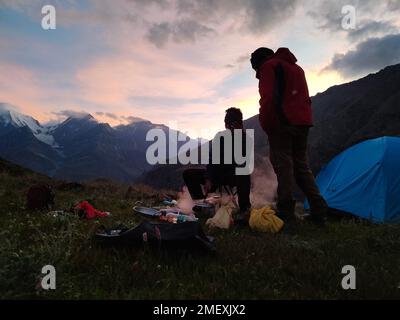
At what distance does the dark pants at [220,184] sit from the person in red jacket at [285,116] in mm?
1129

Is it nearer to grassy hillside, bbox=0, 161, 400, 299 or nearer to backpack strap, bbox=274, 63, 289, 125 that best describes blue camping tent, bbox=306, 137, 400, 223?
backpack strap, bbox=274, 63, 289, 125

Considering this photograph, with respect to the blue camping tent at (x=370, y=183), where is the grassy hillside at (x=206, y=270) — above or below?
below

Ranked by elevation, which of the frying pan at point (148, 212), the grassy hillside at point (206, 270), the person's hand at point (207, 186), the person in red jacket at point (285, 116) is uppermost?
the person in red jacket at point (285, 116)

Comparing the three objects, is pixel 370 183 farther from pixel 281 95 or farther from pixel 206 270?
pixel 206 270

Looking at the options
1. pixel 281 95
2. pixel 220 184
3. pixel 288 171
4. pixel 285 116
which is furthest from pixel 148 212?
pixel 281 95

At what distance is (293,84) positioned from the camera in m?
7.96

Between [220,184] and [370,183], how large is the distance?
4051mm

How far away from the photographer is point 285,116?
7.86m

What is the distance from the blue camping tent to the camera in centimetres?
997

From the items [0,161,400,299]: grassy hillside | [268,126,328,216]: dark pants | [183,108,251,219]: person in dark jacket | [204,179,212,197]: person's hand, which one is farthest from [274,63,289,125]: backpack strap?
[0,161,400,299]: grassy hillside

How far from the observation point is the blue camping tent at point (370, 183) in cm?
997

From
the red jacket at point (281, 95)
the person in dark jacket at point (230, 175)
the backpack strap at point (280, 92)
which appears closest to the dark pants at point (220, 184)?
the person in dark jacket at point (230, 175)

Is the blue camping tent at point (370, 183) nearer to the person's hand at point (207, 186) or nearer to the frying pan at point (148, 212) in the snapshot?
the person's hand at point (207, 186)
